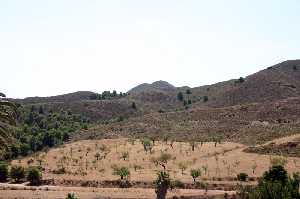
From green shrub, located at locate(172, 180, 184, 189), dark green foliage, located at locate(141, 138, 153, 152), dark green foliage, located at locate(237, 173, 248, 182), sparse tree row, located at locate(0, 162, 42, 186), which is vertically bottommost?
green shrub, located at locate(172, 180, 184, 189)

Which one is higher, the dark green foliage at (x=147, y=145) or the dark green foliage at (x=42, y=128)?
the dark green foliage at (x=42, y=128)

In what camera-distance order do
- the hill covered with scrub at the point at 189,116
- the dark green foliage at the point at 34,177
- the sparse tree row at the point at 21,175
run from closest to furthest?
the dark green foliage at the point at 34,177
the sparse tree row at the point at 21,175
the hill covered with scrub at the point at 189,116

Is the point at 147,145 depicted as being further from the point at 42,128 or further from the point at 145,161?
the point at 42,128

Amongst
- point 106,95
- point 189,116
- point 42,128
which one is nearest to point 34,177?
point 42,128

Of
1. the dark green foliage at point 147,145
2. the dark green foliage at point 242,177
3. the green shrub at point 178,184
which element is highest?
the dark green foliage at point 147,145

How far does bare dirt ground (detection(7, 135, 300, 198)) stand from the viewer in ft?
183

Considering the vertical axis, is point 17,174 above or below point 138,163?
below

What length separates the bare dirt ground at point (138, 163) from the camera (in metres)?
55.8

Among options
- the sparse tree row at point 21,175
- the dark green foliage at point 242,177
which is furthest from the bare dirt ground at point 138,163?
the sparse tree row at point 21,175

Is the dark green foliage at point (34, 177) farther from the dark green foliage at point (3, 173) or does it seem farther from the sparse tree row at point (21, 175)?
the dark green foliage at point (3, 173)

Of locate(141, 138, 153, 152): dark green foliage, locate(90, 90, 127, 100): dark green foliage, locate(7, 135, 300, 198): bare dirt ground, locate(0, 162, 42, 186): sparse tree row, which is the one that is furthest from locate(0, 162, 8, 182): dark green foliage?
locate(90, 90, 127, 100): dark green foliage

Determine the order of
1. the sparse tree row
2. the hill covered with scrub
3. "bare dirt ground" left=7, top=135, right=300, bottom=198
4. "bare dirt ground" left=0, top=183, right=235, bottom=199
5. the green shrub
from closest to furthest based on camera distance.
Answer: "bare dirt ground" left=0, top=183, right=235, bottom=199, "bare dirt ground" left=7, top=135, right=300, bottom=198, the green shrub, the sparse tree row, the hill covered with scrub

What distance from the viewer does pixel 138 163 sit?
235ft

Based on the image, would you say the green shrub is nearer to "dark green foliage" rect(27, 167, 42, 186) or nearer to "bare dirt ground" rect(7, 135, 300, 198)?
"bare dirt ground" rect(7, 135, 300, 198)
